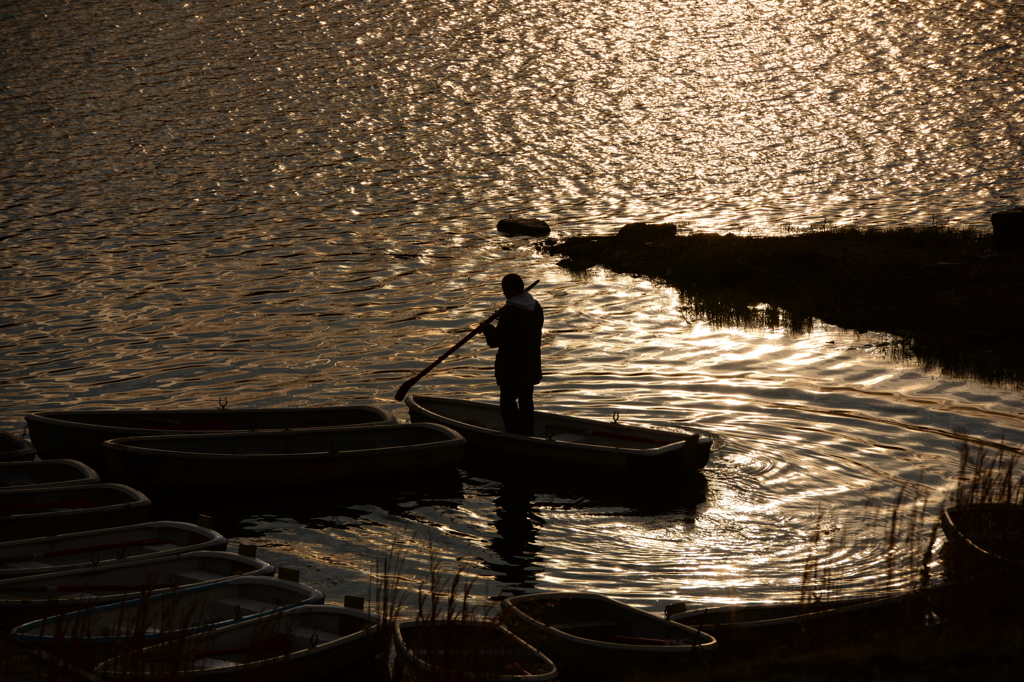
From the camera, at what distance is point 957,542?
830 cm

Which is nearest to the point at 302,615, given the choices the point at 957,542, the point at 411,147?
the point at 957,542

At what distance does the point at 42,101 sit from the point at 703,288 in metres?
31.9

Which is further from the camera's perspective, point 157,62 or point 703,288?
point 157,62

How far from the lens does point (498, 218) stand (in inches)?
1225

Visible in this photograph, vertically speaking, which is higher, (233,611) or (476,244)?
(476,244)

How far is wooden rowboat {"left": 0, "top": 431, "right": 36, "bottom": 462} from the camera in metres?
12.4

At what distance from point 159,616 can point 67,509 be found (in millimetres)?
2861

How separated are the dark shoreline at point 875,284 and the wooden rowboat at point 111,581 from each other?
494 inches

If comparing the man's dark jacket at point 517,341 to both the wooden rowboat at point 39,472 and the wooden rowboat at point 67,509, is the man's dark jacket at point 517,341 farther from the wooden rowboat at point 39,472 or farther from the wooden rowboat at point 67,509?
the wooden rowboat at point 39,472

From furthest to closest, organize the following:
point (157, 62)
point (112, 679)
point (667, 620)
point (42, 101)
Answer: point (157, 62)
point (42, 101)
point (667, 620)
point (112, 679)

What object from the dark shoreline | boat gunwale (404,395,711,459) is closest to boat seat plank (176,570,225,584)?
boat gunwale (404,395,711,459)

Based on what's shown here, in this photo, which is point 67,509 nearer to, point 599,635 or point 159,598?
point 159,598

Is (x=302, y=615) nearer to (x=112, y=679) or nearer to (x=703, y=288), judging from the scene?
(x=112, y=679)

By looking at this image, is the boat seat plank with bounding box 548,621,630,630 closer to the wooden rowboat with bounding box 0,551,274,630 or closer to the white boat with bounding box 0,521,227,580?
the wooden rowboat with bounding box 0,551,274,630
